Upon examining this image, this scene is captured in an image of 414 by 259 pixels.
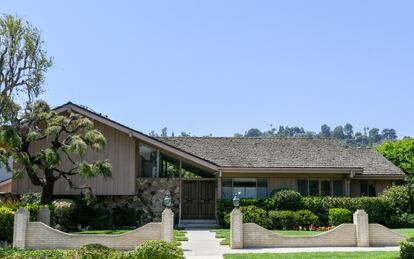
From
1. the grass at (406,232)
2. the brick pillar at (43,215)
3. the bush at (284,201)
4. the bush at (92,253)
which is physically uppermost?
the bush at (284,201)

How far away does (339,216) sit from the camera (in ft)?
77.1

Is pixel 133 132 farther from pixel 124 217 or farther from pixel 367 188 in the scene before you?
pixel 367 188

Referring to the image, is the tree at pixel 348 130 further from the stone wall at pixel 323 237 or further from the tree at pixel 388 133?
the stone wall at pixel 323 237

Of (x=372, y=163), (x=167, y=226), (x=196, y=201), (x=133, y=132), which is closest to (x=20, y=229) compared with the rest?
(x=167, y=226)

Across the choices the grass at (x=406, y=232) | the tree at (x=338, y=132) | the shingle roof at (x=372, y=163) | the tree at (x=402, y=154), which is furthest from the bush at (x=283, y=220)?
the tree at (x=338, y=132)

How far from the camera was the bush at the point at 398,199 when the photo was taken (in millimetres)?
24781

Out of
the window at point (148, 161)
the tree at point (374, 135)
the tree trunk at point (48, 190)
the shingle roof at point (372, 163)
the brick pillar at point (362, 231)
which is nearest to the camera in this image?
the brick pillar at point (362, 231)

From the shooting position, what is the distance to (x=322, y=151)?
28.3 m

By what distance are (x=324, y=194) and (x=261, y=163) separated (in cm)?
392

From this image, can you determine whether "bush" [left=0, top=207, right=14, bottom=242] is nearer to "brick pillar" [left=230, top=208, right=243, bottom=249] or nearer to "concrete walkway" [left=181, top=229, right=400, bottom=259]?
"concrete walkway" [left=181, top=229, right=400, bottom=259]

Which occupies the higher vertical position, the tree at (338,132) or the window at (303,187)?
the tree at (338,132)

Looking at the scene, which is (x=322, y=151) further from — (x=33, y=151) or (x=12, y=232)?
(x=12, y=232)

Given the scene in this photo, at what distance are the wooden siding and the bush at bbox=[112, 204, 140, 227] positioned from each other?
88 centimetres

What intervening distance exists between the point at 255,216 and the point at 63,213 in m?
8.69
